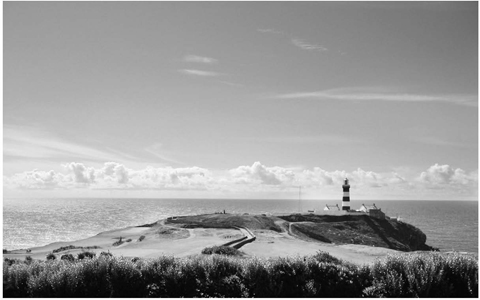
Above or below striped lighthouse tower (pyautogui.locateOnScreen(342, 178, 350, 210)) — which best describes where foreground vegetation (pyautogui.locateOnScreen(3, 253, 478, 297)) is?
above

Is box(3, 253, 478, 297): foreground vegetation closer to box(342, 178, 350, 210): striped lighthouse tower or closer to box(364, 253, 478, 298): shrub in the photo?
box(364, 253, 478, 298): shrub

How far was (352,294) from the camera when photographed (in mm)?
12562

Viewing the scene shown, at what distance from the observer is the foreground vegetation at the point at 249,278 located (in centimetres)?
1230

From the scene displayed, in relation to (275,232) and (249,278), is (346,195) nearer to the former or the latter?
(275,232)

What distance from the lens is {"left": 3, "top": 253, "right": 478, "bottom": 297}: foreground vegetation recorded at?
40.3ft

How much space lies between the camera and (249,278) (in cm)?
1302

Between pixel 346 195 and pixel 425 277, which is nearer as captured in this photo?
pixel 425 277

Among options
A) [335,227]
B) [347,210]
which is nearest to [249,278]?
[335,227]

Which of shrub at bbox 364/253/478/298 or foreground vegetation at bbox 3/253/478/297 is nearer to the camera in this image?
shrub at bbox 364/253/478/298

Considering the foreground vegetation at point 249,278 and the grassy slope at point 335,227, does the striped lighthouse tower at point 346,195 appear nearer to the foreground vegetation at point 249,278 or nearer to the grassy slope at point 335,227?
the grassy slope at point 335,227

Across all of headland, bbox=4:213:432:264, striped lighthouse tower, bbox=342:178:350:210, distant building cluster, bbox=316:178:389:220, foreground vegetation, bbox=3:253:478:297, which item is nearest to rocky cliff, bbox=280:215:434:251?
headland, bbox=4:213:432:264

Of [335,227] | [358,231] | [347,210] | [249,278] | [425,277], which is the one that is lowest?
[358,231]

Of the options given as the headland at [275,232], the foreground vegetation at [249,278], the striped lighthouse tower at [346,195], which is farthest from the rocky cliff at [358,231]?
the foreground vegetation at [249,278]

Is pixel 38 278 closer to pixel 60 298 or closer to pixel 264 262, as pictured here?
pixel 60 298
